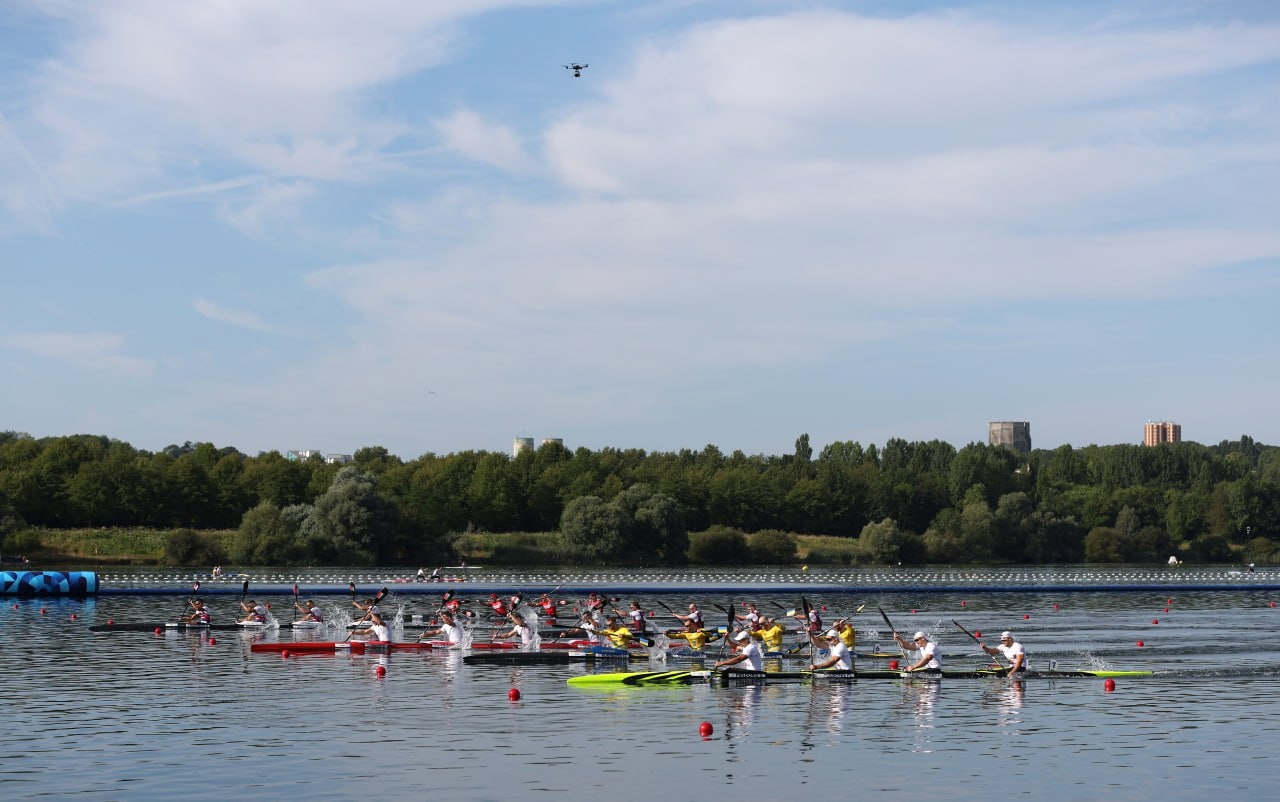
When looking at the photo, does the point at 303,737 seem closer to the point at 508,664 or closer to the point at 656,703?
the point at 656,703

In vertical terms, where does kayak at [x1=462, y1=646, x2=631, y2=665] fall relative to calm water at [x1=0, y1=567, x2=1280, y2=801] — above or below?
above

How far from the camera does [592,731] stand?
25.2 m

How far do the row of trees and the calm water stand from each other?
64599 millimetres

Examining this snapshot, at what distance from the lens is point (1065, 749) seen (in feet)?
77.0

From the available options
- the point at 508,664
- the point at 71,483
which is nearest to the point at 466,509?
the point at 71,483

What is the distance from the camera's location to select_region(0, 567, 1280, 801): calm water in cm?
2054

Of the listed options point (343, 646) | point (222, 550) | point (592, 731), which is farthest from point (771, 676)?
point (222, 550)

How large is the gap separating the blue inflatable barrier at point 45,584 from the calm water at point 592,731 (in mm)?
24923

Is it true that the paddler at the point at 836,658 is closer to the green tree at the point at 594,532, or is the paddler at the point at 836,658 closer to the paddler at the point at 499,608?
the paddler at the point at 499,608

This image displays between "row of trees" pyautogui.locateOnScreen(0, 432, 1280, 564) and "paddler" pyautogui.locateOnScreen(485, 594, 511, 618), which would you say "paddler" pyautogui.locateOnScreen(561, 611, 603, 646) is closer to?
"paddler" pyautogui.locateOnScreen(485, 594, 511, 618)

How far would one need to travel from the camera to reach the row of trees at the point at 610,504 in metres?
102

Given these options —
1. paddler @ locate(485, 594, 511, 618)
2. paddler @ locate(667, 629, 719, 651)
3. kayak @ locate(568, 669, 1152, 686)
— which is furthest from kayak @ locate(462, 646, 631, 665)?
paddler @ locate(485, 594, 511, 618)

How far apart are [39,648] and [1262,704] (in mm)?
31599

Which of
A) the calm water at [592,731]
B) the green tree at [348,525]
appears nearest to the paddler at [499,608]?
the calm water at [592,731]
